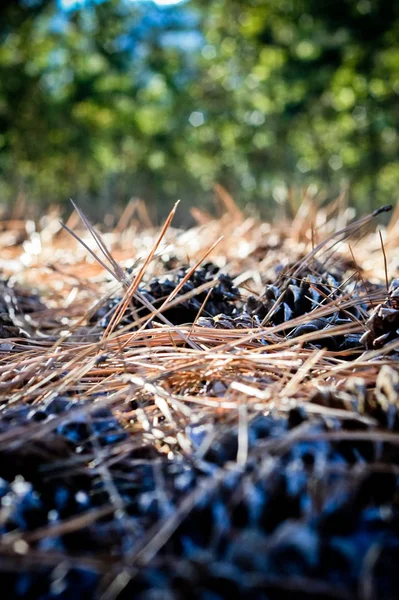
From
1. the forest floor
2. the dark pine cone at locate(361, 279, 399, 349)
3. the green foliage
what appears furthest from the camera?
the green foliage

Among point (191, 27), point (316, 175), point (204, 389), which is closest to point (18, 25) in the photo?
point (191, 27)

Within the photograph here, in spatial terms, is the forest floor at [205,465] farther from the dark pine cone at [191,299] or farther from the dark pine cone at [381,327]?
the dark pine cone at [191,299]

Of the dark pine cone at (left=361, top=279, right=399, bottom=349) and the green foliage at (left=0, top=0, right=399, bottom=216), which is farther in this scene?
the green foliage at (left=0, top=0, right=399, bottom=216)

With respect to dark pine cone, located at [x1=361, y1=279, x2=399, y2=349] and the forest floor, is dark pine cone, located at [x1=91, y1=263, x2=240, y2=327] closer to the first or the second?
the forest floor

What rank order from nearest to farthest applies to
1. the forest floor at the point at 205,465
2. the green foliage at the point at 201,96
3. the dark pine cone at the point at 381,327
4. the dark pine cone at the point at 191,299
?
the forest floor at the point at 205,465 < the dark pine cone at the point at 381,327 < the dark pine cone at the point at 191,299 < the green foliage at the point at 201,96

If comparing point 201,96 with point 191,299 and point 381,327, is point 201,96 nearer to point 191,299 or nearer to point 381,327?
point 191,299

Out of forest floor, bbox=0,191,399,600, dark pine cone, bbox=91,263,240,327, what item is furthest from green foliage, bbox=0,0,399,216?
forest floor, bbox=0,191,399,600

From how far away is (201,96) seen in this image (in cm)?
1054

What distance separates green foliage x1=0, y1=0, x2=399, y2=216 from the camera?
795 centimetres

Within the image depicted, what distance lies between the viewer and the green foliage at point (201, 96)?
7.95m

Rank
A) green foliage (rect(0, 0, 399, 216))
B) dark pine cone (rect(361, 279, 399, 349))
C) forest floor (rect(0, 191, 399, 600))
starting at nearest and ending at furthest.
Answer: forest floor (rect(0, 191, 399, 600))
dark pine cone (rect(361, 279, 399, 349))
green foliage (rect(0, 0, 399, 216))

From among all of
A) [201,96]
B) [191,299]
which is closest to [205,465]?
[191,299]

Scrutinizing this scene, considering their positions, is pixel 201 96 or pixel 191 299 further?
pixel 201 96

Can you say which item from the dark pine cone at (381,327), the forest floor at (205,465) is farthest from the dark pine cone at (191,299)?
the dark pine cone at (381,327)
